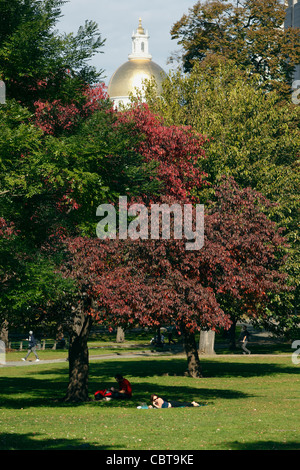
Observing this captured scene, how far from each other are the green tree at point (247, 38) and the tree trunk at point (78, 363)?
74.7 ft

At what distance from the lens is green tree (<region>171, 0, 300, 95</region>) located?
40.8m

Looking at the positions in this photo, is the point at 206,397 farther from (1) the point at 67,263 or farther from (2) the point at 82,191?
(2) the point at 82,191

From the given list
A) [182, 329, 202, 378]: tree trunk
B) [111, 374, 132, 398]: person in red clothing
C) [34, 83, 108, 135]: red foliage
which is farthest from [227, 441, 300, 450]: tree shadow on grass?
[182, 329, 202, 378]: tree trunk

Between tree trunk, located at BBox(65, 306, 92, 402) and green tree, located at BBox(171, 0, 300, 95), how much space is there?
22.8 m

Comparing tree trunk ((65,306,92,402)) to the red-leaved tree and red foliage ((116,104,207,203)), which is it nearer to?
the red-leaved tree

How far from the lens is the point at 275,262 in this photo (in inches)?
1032

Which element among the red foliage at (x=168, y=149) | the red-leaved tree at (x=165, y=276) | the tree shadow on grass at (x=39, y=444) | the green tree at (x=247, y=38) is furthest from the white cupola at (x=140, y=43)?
the tree shadow on grass at (x=39, y=444)

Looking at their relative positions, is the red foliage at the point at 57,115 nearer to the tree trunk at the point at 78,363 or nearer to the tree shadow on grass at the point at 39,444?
the tree trunk at the point at 78,363

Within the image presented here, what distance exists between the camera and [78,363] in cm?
2092

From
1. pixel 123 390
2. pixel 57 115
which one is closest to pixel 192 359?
A: pixel 123 390

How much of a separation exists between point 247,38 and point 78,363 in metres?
26.8

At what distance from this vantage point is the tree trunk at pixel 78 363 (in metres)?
20.8

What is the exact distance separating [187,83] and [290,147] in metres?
5.65

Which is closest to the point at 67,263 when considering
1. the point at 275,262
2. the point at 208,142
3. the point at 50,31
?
the point at 50,31
